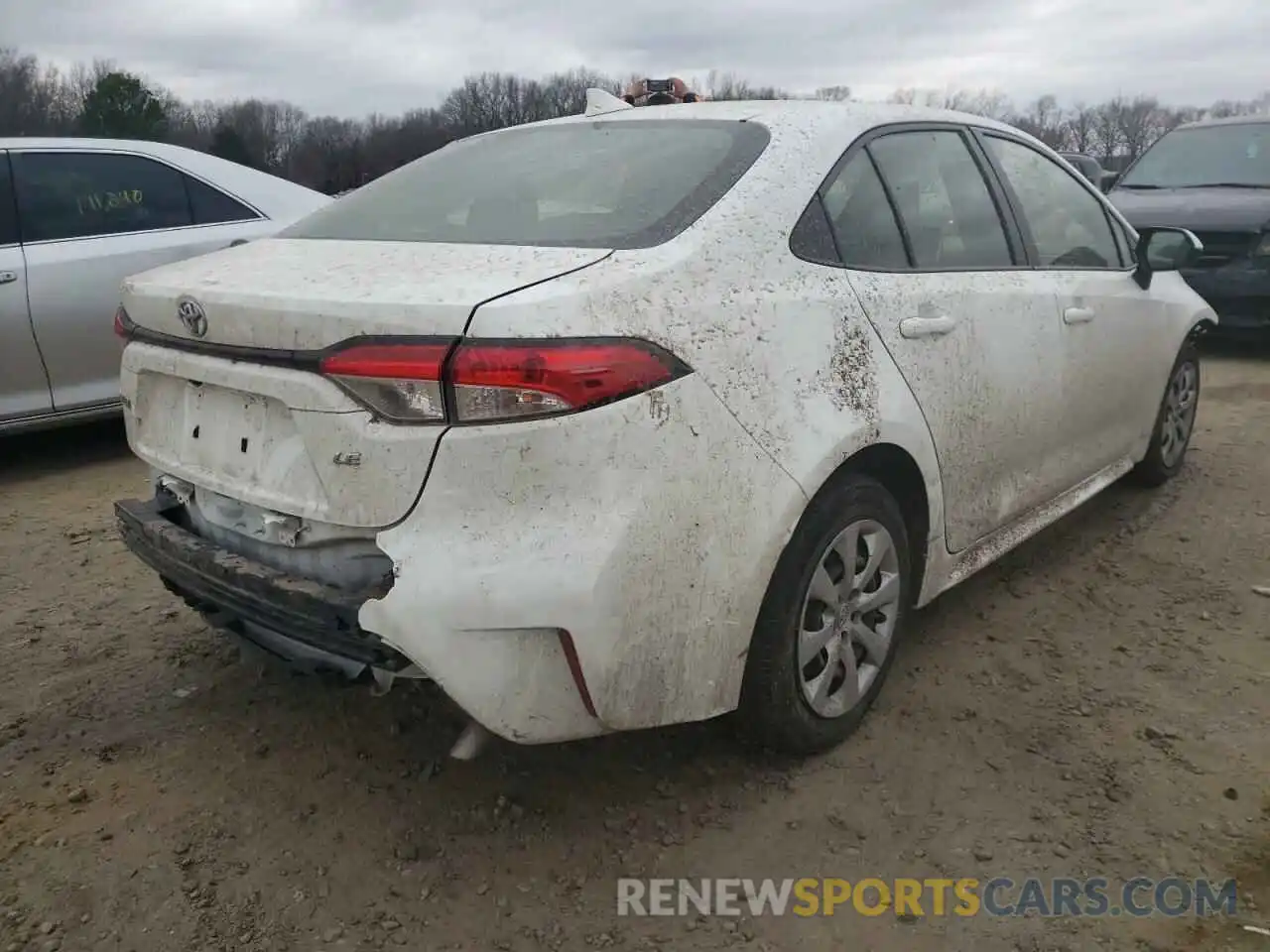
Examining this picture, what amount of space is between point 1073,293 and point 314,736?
2.63 metres

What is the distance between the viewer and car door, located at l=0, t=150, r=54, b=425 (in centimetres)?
461

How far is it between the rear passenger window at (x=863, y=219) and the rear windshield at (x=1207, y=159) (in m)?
6.55

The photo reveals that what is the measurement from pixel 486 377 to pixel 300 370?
0.42 metres

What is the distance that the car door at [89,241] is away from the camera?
4.73 m

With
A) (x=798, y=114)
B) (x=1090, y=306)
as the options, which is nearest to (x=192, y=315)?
(x=798, y=114)

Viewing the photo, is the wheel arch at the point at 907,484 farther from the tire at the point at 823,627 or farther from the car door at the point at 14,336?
the car door at the point at 14,336

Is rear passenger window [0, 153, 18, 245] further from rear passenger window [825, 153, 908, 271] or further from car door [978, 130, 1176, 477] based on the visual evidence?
car door [978, 130, 1176, 477]

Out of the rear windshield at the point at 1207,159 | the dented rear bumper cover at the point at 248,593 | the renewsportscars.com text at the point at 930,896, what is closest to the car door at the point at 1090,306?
the renewsportscars.com text at the point at 930,896

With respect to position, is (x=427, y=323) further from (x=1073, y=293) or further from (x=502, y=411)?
(x=1073, y=293)

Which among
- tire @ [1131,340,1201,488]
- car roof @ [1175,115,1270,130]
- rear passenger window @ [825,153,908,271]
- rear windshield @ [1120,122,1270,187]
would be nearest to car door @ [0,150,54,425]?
rear passenger window @ [825,153,908,271]

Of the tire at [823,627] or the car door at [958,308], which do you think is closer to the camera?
the tire at [823,627]

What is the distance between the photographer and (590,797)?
95.6 inches

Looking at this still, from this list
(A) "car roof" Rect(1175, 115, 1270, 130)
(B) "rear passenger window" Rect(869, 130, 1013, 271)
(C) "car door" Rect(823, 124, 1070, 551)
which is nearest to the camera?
(C) "car door" Rect(823, 124, 1070, 551)

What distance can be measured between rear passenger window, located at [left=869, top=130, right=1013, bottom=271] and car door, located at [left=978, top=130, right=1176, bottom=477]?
7.2 inches
